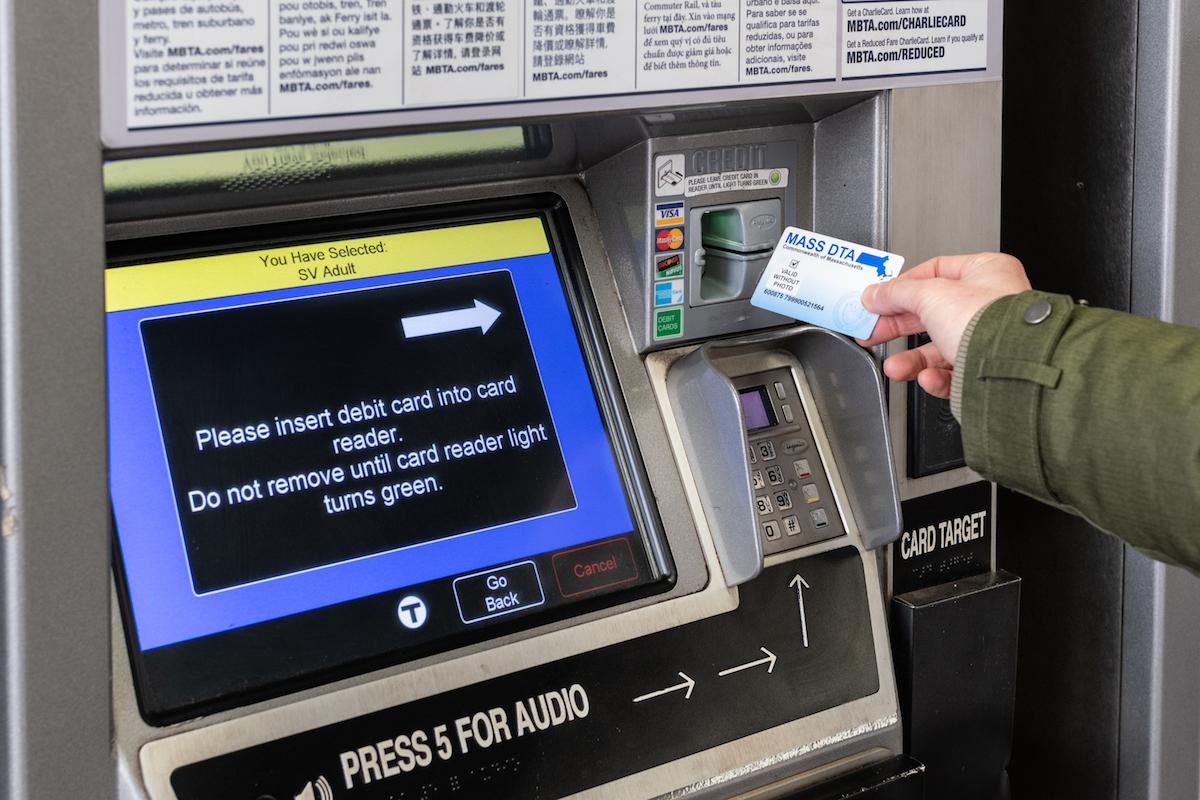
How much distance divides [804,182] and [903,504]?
1.48ft

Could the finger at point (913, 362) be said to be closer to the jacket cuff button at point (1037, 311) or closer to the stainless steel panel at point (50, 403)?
the jacket cuff button at point (1037, 311)

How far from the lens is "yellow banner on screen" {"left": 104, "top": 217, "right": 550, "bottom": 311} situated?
1.44m

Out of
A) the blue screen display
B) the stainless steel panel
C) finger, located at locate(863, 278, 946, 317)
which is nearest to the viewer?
the stainless steel panel

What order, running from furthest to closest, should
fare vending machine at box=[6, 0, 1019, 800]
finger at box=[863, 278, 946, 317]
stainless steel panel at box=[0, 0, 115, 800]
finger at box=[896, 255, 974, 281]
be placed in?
finger at box=[896, 255, 974, 281] < finger at box=[863, 278, 946, 317] < fare vending machine at box=[6, 0, 1019, 800] < stainless steel panel at box=[0, 0, 115, 800]

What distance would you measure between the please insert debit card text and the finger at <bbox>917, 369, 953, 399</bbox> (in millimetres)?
120

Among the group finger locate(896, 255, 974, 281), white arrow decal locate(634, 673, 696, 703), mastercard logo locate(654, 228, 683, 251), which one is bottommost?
white arrow decal locate(634, 673, 696, 703)

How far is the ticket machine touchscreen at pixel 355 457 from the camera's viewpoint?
1.39 meters

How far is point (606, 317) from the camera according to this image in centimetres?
169

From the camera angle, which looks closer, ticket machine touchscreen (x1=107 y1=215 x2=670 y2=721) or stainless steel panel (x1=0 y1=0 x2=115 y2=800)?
stainless steel panel (x1=0 y1=0 x2=115 y2=800)

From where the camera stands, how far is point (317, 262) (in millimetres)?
1538


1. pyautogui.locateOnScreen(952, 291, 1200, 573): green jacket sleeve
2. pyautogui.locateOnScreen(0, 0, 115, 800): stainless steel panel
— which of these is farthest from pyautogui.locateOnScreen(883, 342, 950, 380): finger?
pyautogui.locateOnScreen(0, 0, 115, 800): stainless steel panel

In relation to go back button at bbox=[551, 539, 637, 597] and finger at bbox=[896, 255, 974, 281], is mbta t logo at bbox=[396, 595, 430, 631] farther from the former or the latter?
finger at bbox=[896, 255, 974, 281]

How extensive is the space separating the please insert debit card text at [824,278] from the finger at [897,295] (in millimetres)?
19

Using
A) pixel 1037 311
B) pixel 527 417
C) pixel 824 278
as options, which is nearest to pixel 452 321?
pixel 527 417
